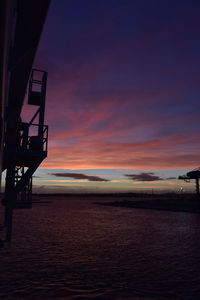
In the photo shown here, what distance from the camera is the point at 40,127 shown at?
43.8 feet

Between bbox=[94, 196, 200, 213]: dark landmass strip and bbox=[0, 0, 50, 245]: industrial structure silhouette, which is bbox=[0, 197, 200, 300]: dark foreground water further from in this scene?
bbox=[94, 196, 200, 213]: dark landmass strip

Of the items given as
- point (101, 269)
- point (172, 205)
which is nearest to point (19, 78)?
point (101, 269)

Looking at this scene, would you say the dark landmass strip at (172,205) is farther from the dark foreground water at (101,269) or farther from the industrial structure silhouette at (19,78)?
the industrial structure silhouette at (19,78)

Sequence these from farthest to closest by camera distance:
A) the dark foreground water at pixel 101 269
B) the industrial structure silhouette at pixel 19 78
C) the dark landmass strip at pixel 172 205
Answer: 1. the dark landmass strip at pixel 172 205
2. the dark foreground water at pixel 101 269
3. the industrial structure silhouette at pixel 19 78

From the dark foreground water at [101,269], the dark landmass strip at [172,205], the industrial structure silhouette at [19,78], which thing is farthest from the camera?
the dark landmass strip at [172,205]

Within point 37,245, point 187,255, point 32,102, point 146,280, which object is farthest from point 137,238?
point 32,102

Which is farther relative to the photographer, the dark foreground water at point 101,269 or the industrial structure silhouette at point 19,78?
the dark foreground water at point 101,269

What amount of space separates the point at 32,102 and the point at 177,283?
11.4 m

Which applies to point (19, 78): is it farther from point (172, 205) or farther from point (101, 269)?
point (172, 205)

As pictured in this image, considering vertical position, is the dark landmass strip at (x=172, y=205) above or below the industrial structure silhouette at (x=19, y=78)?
below

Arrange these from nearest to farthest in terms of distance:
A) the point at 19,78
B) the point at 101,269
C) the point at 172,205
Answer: the point at 19,78 → the point at 101,269 → the point at 172,205

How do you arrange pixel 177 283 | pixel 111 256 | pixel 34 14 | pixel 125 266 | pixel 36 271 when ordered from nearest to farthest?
pixel 34 14
pixel 177 283
pixel 36 271
pixel 125 266
pixel 111 256

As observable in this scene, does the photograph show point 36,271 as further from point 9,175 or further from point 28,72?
point 9,175

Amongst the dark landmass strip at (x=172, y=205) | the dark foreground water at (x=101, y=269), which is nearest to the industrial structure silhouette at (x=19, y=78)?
the dark foreground water at (x=101, y=269)
